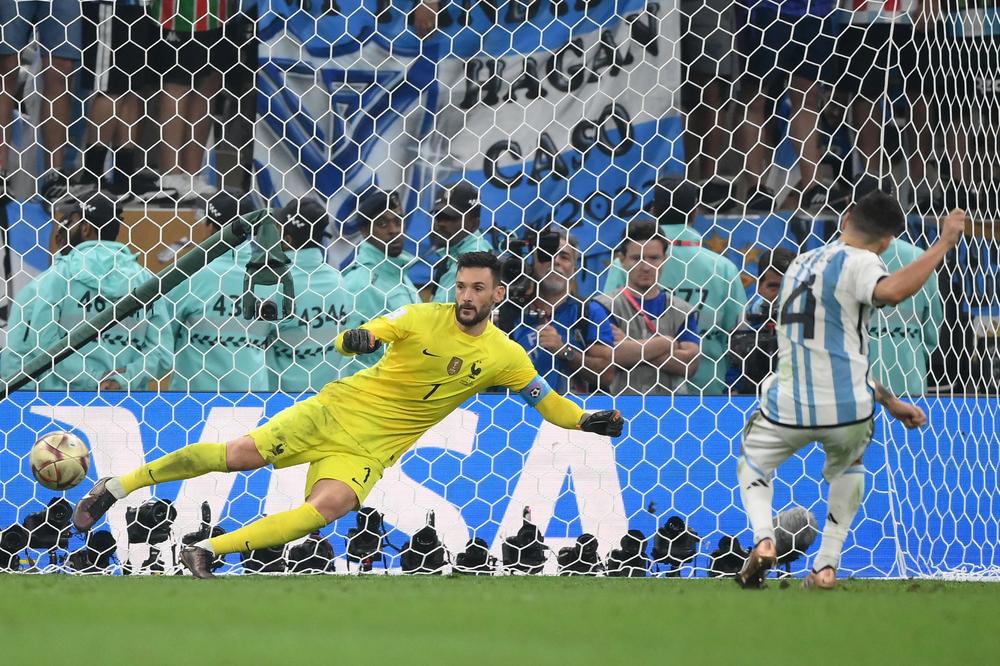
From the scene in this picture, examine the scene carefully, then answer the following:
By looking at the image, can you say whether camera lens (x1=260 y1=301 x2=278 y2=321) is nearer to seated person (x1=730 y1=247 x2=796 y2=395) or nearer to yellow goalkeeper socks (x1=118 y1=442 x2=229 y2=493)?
yellow goalkeeper socks (x1=118 y1=442 x2=229 y2=493)

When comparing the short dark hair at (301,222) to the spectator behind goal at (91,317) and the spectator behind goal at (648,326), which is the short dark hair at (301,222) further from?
the spectator behind goal at (648,326)

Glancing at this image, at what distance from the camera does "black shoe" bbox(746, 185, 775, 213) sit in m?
7.79

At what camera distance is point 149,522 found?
6.20m

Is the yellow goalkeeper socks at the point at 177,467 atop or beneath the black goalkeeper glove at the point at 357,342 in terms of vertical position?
beneath

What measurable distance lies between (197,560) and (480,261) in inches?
62.8

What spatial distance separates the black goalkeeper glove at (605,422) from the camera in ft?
18.0

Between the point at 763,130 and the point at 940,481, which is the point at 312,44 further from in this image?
the point at 940,481

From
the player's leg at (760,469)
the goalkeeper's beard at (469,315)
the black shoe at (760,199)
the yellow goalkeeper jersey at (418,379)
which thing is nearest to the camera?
the player's leg at (760,469)

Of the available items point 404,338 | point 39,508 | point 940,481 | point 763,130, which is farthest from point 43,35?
point 940,481

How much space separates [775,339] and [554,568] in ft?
5.37

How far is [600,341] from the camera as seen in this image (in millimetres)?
6734

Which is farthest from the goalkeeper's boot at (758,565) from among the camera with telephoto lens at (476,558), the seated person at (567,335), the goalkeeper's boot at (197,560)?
the goalkeeper's boot at (197,560)

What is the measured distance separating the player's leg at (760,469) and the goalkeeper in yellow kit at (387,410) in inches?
22.2

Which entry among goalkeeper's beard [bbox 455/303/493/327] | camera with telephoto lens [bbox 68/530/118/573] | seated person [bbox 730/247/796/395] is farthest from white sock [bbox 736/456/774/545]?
camera with telephoto lens [bbox 68/530/118/573]
